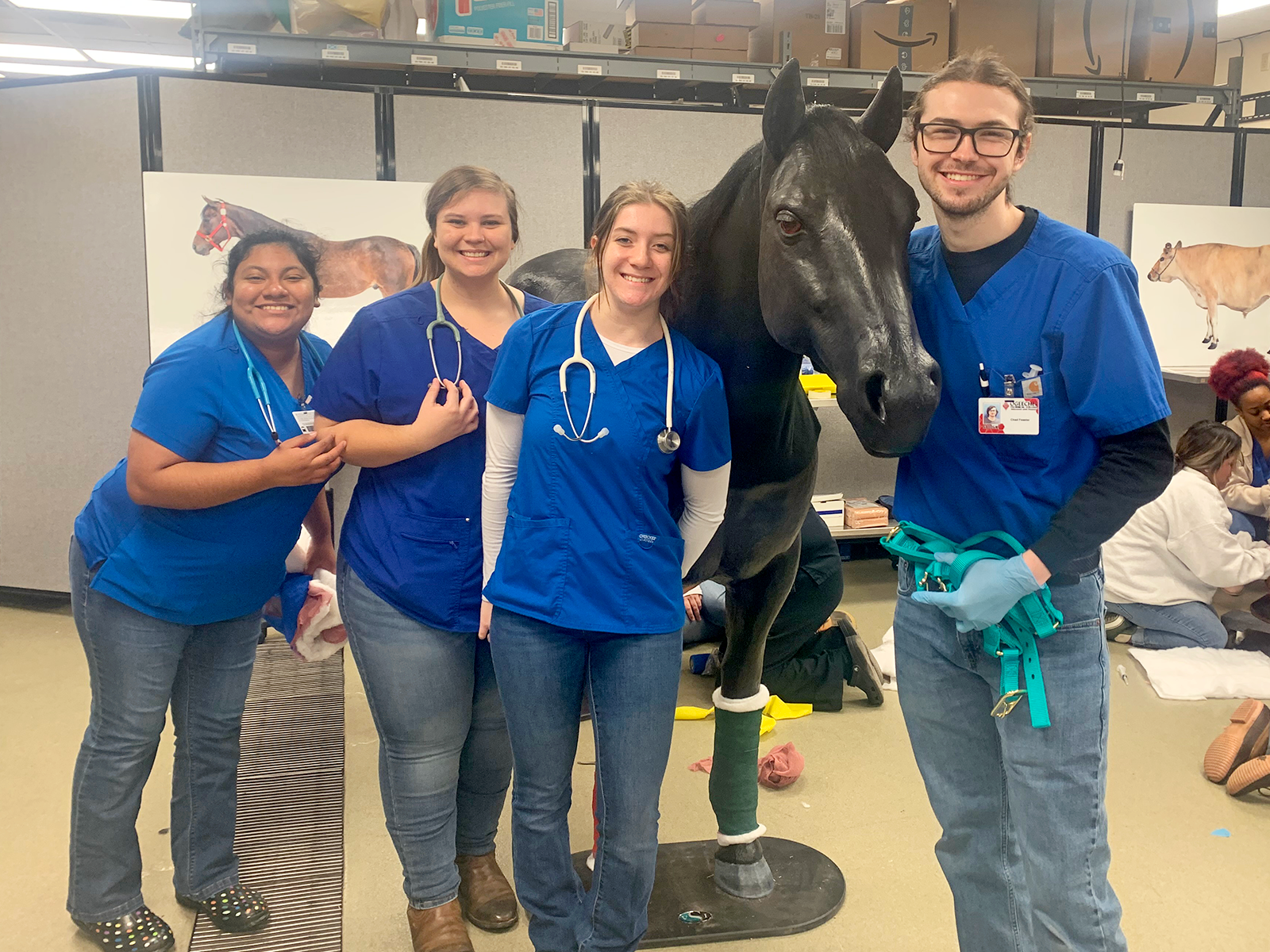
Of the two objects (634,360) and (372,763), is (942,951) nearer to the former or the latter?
(634,360)

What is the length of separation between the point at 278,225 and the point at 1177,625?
411 cm

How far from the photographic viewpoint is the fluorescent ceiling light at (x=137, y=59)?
995 cm

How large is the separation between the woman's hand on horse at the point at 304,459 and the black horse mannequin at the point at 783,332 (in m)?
0.67

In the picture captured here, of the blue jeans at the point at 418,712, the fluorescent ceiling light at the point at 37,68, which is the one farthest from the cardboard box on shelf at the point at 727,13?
the fluorescent ceiling light at the point at 37,68

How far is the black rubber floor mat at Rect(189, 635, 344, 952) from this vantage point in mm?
2059

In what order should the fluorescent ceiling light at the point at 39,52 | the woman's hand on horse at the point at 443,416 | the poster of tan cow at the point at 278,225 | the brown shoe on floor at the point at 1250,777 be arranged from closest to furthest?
1. the woman's hand on horse at the point at 443,416
2. the brown shoe on floor at the point at 1250,777
3. the poster of tan cow at the point at 278,225
4. the fluorescent ceiling light at the point at 39,52

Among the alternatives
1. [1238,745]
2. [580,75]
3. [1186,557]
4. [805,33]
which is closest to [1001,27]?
[805,33]

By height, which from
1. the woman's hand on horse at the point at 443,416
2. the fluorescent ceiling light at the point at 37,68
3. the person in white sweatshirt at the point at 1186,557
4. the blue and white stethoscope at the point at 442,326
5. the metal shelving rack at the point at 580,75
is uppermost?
the fluorescent ceiling light at the point at 37,68

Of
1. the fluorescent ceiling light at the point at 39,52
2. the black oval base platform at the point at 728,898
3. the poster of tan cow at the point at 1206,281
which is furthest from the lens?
the fluorescent ceiling light at the point at 39,52

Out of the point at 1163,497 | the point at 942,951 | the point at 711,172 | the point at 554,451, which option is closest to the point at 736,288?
the point at 554,451

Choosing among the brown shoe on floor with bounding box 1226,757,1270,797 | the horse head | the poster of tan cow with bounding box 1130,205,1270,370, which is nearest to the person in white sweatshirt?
the brown shoe on floor with bounding box 1226,757,1270,797

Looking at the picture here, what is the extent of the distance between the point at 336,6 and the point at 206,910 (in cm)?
355

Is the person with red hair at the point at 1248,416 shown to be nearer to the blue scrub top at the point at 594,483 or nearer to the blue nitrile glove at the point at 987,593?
the blue nitrile glove at the point at 987,593

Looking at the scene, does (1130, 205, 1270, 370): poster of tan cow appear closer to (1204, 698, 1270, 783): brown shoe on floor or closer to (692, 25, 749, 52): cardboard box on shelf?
(692, 25, 749, 52): cardboard box on shelf
